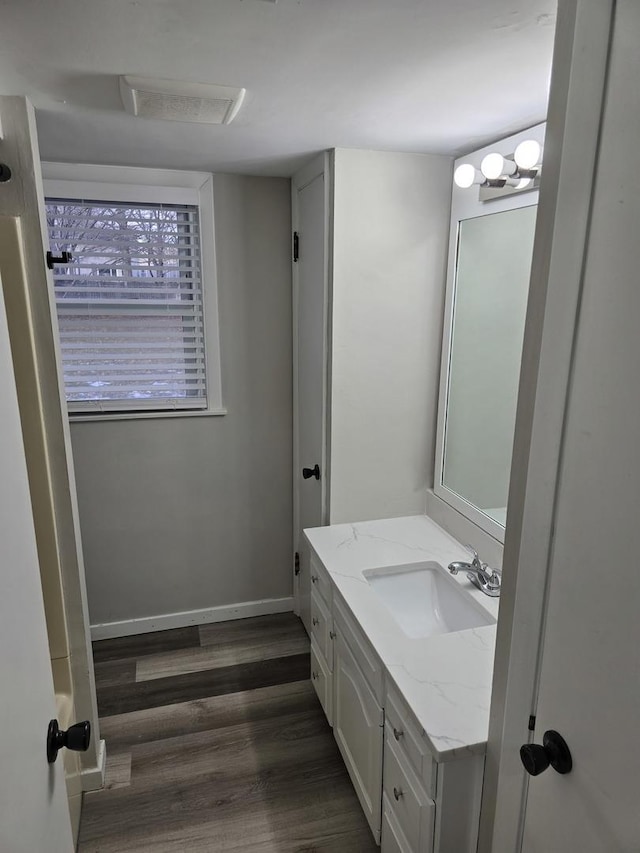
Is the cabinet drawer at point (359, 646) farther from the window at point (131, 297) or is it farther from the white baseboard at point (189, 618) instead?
the window at point (131, 297)

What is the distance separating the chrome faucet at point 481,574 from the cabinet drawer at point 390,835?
2.39 feet

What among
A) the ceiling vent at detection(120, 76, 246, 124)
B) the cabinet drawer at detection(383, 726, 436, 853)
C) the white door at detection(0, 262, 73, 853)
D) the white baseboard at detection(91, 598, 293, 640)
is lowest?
the white baseboard at detection(91, 598, 293, 640)

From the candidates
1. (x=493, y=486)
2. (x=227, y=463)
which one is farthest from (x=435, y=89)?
(x=227, y=463)

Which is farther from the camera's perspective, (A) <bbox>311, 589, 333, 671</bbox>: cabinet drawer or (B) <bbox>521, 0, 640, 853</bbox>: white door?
(A) <bbox>311, 589, 333, 671</bbox>: cabinet drawer

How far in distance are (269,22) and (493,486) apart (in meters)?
1.60

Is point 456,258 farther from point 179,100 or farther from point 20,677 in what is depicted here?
point 20,677

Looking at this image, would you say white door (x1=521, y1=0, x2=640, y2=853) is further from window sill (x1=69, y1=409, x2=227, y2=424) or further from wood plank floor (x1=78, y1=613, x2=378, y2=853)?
window sill (x1=69, y1=409, x2=227, y2=424)

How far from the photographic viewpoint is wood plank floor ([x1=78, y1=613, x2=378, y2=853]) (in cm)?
197

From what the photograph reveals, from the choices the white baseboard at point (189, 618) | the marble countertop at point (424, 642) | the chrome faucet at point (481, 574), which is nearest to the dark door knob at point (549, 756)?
the marble countertop at point (424, 642)

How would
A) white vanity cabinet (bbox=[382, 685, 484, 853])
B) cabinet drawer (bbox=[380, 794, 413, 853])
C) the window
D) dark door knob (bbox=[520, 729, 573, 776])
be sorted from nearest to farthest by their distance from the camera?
dark door knob (bbox=[520, 729, 573, 776])
white vanity cabinet (bbox=[382, 685, 484, 853])
cabinet drawer (bbox=[380, 794, 413, 853])
the window

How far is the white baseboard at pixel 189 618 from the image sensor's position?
3.01 meters

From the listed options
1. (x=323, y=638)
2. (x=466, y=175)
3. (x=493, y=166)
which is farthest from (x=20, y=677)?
(x=466, y=175)

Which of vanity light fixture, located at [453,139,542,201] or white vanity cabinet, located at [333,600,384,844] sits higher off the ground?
vanity light fixture, located at [453,139,542,201]

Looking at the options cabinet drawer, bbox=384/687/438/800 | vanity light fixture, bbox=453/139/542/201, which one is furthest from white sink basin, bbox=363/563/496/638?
vanity light fixture, bbox=453/139/542/201
